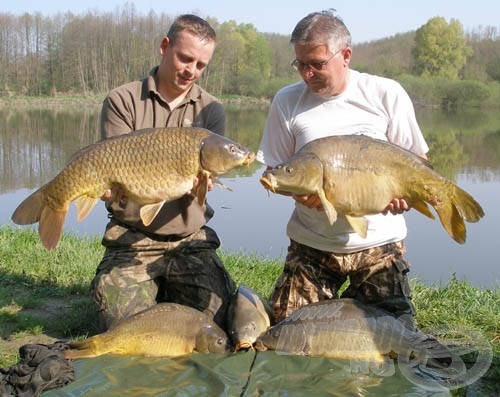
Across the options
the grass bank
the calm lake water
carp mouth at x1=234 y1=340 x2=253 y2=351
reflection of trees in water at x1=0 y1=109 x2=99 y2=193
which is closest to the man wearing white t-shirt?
carp mouth at x1=234 y1=340 x2=253 y2=351

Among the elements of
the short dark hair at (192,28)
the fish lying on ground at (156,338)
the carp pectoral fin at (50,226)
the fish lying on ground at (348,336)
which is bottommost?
the fish lying on ground at (156,338)

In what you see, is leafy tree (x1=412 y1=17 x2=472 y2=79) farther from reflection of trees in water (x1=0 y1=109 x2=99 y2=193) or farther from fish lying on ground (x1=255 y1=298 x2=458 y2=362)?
fish lying on ground (x1=255 y1=298 x2=458 y2=362)

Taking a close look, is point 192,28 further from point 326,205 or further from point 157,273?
point 157,273

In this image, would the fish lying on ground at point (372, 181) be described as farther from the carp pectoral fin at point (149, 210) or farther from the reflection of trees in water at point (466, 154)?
the reflection of trees in water at point (466, 154)

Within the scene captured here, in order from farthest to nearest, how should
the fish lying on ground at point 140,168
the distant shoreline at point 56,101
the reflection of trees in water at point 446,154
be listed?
the distant shoreline at point 56,101 → the reflection of trees in water at point 446,154 → the fish lying on ground at point 140,168

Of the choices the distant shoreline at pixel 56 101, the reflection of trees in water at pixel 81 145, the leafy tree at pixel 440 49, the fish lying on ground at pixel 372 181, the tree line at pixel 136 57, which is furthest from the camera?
the leafy tree at pixel 440 49

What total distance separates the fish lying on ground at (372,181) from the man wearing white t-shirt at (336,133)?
0.18m

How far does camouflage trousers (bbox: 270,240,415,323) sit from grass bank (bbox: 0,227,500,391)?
48cm

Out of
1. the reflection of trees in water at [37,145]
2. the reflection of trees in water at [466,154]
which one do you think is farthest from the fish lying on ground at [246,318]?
the reflection of trees in water at [466,154]

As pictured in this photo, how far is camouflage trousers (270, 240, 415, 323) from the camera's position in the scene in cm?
296

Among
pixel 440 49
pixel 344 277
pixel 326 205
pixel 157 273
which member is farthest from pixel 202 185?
pixel 440 49

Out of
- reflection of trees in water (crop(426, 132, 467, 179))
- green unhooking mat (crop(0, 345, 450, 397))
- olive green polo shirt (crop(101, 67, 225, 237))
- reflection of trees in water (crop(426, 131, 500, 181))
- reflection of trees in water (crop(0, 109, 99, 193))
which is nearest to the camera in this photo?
green unhooking mat (crop(0, 345, 450, 397))

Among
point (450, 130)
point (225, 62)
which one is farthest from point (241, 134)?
point (225, 62)

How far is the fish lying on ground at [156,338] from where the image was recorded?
9.18 feet
